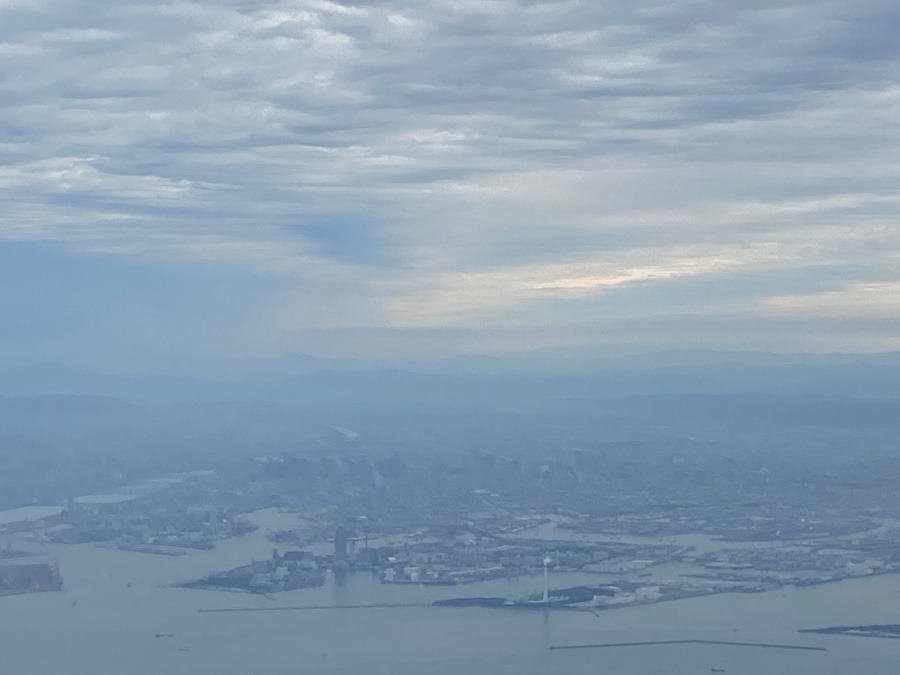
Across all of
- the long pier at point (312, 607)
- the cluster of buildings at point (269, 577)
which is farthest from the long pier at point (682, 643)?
the cluster of buildings at point (269, 577)

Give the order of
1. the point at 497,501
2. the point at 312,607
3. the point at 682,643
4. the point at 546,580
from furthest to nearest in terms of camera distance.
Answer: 1. the point at 497,501
2. the point at 546,580
3. the point at 312,607
4. the point at 682,643

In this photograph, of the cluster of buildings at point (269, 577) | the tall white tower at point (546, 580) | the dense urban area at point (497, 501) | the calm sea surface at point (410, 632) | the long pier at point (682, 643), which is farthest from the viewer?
the dense urban area at point (497, 501)

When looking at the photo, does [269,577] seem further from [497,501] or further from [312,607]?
[497,501]

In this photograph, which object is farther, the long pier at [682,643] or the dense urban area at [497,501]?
the dense urban area at [497,501]

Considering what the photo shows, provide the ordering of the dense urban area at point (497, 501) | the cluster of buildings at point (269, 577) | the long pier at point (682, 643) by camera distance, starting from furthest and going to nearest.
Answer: the dense urban area at point (497, 501)
the cluster of buildings at point (269, 577)
the long pier at point (682, 643)

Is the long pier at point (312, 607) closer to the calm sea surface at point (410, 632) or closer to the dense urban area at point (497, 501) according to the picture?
the calm sea surface at point (410, 632)

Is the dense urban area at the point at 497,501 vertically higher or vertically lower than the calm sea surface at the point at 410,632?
higher

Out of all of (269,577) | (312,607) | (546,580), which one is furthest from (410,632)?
(269,577)

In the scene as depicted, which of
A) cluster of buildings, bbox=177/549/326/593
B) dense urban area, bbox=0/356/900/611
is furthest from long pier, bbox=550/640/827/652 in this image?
cluster of buildings, bbox=177/549/326/593
